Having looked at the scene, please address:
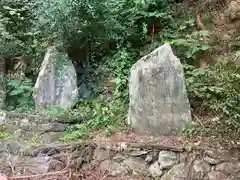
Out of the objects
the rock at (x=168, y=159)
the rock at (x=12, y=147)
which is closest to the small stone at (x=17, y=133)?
the rock at (x=12, y=147)

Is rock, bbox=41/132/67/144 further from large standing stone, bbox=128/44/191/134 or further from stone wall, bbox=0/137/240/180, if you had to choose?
large standing stone, bbox=128/44/191/134

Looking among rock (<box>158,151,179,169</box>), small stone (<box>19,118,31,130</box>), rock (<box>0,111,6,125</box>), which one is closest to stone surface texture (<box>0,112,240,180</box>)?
rock (<box>158,151,179,169</box>)

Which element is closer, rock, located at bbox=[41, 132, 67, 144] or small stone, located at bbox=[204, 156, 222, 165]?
small stone, located at bbox=[204, 156, 222, 165]

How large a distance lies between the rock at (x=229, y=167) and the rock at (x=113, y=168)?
3.58ft

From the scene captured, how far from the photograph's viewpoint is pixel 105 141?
4426 mm

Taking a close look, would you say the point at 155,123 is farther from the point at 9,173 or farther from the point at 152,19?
the point at 152,19

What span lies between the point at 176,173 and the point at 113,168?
0.77 m

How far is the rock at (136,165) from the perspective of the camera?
4.21m

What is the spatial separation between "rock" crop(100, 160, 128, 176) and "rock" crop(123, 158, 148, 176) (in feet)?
0.26

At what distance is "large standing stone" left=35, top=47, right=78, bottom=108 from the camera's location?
5.49 metres

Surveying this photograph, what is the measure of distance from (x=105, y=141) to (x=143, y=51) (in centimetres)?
187

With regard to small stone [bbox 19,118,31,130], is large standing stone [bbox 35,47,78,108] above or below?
above

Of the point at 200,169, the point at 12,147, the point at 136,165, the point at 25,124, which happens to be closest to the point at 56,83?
the point at 25,124

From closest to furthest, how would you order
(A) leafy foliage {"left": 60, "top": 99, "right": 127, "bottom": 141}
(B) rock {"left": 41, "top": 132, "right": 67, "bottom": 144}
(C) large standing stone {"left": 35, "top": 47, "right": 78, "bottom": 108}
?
(A) leafy foliage {"left": 60, "top": 99, "right": 127, "bottom": 141}
(B) rock {"left": 41, "top": 132, "right": 67, "bottom": 144}
(C) large standing stone {"left": 35, "top": 47, "right": 78, "bottom": 108}
